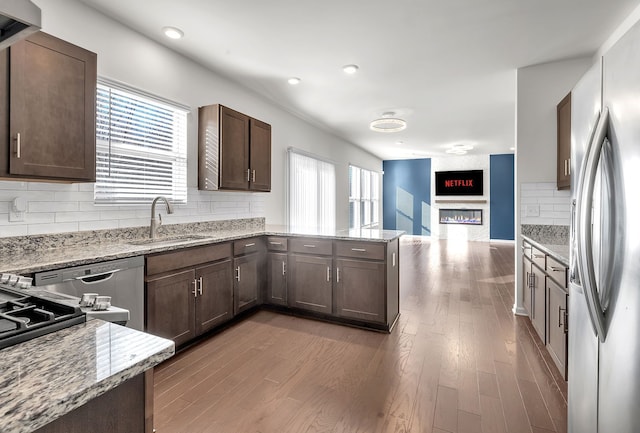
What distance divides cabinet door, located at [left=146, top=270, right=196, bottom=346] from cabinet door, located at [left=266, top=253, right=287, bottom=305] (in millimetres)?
1043

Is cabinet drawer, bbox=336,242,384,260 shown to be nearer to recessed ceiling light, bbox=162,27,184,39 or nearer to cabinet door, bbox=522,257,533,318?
cabinet door, bbox=522,257,533,318

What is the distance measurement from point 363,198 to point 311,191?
363 centimetres

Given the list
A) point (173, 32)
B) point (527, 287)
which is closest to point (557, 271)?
point (527, 287)

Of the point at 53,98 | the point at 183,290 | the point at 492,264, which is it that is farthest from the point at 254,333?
the point at 492,264

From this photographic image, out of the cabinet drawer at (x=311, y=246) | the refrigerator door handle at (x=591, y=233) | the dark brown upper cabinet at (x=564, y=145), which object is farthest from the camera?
the cabinet drawer at (x=311, y=246)

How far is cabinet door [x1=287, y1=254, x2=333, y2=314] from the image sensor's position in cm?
334

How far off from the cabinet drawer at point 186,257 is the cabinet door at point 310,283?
751mm

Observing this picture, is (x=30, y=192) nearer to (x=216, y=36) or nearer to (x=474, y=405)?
(x=216, y=36)

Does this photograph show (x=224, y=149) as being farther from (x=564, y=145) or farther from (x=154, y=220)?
(x=564, y=145)

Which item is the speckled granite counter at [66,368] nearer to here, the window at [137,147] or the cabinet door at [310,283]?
the window at [137,147]

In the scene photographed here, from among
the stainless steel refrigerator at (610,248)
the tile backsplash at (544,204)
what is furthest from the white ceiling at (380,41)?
the stainless steel refrigerator at (610,248)

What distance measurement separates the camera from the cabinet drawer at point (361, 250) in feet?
10.2

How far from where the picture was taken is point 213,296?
295 centimetres

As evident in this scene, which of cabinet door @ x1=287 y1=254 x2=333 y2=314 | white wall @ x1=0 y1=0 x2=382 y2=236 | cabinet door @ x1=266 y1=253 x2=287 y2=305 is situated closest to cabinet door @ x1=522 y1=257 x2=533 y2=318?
cabinet door @ x1=287 y1=254 x2=333 y2=314
